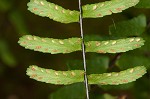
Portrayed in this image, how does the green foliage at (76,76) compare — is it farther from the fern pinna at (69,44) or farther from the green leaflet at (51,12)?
the green leaflet at (51,12)

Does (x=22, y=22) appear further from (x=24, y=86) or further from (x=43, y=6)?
(x=43, y=6)

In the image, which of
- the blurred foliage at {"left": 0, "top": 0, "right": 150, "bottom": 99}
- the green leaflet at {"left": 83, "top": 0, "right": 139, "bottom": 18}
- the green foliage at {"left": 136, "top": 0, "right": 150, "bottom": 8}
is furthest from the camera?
the blurred foliage at {"left": 0, "top": 0, "right": 150, "bottom": 99}

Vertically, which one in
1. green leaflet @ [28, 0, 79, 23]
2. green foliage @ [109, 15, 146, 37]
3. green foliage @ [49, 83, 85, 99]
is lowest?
green foliage @ [49, 83, 85, 99]

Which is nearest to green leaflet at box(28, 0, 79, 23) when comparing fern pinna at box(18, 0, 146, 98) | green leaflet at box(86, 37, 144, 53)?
fern pinna at box(18, 0, 146, 98)

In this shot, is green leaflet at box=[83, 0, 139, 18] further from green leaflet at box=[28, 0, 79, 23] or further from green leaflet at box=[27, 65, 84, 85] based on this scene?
green leaflet at box=[27, 65, 84, 85]

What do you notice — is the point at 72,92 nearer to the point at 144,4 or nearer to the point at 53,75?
the point at 53,75

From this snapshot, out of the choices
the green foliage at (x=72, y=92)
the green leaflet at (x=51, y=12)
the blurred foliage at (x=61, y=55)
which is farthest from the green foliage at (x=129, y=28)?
the green foliage at (x=72, y=92)
